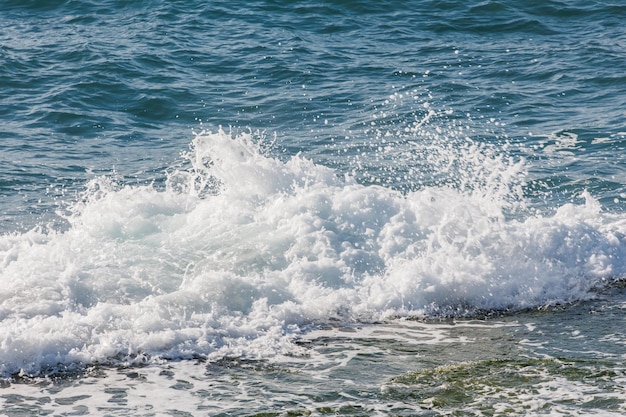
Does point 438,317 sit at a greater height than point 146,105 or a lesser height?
lesser

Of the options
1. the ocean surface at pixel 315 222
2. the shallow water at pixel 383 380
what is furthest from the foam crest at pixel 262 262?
the shallow water at pixel 383 380

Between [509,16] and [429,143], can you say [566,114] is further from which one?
[509,16]

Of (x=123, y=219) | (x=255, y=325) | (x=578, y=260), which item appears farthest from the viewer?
(x=123, y=219)

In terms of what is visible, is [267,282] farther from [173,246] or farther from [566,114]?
[566,114]

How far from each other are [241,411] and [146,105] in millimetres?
9193

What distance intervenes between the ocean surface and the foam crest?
0.02 metres

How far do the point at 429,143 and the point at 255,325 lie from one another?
5833 mm

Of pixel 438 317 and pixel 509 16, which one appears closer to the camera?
pixel 438 317

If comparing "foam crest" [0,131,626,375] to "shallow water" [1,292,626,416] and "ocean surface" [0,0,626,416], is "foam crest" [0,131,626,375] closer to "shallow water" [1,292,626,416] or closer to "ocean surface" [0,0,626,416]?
"ocean surface" [0,0,626,416]

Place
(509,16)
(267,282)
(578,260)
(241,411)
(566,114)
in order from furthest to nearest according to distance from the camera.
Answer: (509,16) → (566,114) → (578,260) → (267,282) → (241,411)

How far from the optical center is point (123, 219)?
9461 millimetres

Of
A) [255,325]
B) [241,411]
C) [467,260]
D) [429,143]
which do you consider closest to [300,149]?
[429,143]

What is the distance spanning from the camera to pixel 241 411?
5863 mm

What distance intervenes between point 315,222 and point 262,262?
73 centimetres
